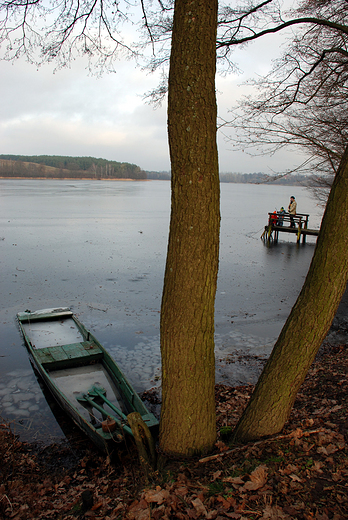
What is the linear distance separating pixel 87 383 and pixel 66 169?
169 metres

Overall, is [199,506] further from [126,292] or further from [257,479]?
[126,292]

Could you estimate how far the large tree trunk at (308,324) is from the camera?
3510 millimetres

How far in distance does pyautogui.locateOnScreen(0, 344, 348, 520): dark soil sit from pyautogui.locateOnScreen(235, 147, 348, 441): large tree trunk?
23 centimetres

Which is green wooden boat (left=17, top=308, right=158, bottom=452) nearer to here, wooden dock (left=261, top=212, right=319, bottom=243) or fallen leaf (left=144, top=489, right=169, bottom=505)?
fallen leaf (left=144, top=489, right=169, bottom=505)

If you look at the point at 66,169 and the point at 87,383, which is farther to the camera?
the point at 66,169

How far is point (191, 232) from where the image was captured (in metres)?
3.40

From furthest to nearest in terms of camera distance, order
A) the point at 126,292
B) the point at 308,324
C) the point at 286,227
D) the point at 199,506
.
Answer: the point at 286,227, the point at 126,292, the point at 308,324, the point at 199,506

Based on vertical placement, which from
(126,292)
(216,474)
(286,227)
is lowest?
(126,292)

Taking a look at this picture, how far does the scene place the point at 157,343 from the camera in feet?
27.1

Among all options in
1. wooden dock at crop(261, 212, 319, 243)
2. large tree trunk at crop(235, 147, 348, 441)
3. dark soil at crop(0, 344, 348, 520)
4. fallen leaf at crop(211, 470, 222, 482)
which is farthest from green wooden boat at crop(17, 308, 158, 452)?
wooden dock at crop(261, 212, 319, 243)

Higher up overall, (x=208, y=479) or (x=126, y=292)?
(x=208, y=479)

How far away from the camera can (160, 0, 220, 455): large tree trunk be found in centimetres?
324

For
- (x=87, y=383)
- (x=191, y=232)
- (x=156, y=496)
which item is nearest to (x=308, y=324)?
(x=191, y=232)

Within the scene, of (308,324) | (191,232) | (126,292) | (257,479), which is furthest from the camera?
(126,292)
